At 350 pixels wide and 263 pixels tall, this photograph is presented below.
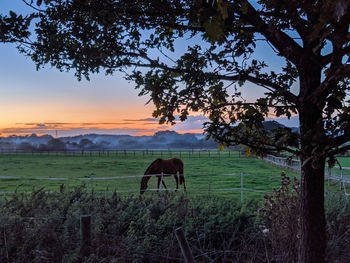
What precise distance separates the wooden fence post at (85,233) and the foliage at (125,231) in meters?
0.13

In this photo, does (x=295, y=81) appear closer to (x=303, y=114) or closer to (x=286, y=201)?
(x=303, y=114)

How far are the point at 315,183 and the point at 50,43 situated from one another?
4117 mm

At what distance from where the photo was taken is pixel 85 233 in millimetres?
4930

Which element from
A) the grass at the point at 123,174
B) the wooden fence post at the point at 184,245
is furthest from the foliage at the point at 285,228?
the grass at the point at 123,174

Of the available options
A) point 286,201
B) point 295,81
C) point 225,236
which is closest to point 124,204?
point 225,236

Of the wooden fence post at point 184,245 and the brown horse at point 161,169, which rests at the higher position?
the wooden fence post at point 184,245

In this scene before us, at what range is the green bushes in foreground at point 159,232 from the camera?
16.9 feet

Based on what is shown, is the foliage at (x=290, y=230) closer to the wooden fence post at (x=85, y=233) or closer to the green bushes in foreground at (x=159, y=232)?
the green bushes in foreground at (x=159, y=232)

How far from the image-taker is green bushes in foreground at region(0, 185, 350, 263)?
5.16 m

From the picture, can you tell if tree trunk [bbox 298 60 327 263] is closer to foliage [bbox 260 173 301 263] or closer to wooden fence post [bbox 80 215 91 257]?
foliage [bbox 260 173 301 263]

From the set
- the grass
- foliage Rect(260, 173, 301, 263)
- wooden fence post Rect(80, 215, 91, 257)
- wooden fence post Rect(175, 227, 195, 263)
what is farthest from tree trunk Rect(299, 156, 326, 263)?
the grass

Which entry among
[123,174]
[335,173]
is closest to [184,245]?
[335,173]

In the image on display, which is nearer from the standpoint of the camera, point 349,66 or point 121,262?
→ point 349,66

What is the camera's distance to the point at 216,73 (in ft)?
14.7
